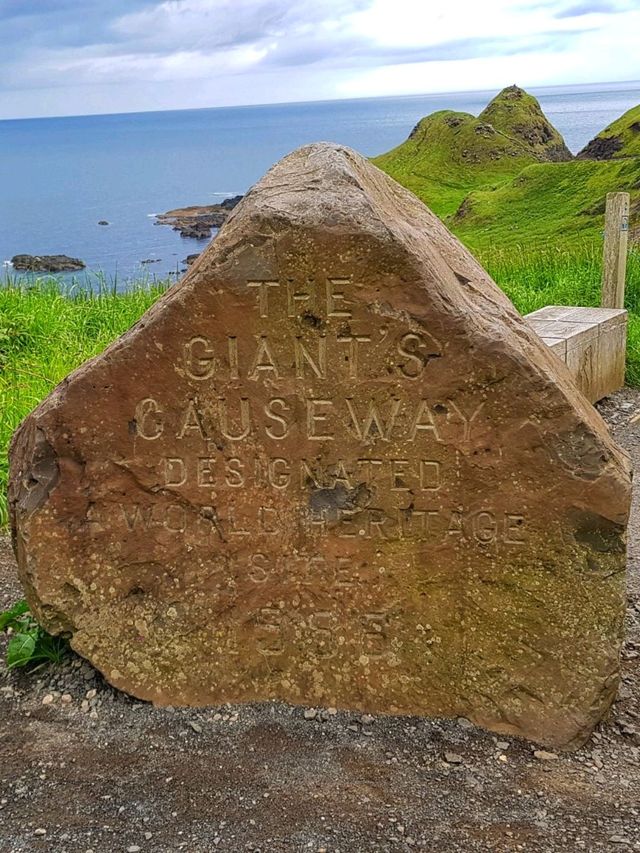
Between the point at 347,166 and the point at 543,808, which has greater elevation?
the point at 347,166

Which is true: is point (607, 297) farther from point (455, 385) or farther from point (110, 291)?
point (455, 385)

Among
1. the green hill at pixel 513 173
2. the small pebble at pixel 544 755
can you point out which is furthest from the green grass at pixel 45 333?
the green hill at pixel 513 173

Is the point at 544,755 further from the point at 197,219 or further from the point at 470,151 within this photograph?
→ the point at 197,219

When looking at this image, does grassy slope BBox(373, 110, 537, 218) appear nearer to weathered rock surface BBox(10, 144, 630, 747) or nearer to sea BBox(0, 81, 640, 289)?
sea BBox(0, 81, 640, 289)

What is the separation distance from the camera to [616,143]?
26906 millimetres

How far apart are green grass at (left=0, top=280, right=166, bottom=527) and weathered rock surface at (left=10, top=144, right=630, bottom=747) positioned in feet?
7.81

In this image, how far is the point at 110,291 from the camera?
1034cm

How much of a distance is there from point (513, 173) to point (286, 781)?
3243 centimetres

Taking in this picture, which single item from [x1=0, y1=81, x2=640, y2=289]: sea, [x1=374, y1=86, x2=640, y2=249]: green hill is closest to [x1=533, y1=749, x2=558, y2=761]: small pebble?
[x1=0, y1=81, x2=640, y2=289]: sea

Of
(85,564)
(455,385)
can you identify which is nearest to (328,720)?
(85,564)

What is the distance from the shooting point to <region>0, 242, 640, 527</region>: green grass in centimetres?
698

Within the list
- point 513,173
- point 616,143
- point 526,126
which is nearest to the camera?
point 616,143

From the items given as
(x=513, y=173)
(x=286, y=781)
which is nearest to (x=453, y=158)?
(x=513, y=173)

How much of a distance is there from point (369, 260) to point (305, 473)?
0.81 m
